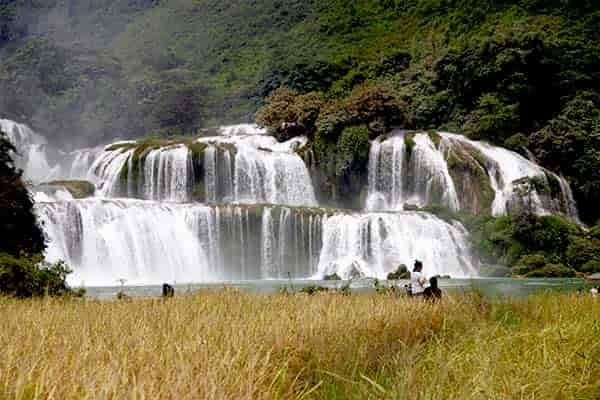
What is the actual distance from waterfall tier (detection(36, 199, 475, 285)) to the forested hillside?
10162mm

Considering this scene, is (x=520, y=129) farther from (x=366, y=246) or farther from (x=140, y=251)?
(x=140, y=251)

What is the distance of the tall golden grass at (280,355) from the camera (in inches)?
98.0

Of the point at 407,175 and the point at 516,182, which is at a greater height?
the point at 407,175

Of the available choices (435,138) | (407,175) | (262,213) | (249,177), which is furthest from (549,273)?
(249,177)

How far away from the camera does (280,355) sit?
3.59m

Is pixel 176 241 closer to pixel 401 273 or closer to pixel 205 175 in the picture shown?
pixel 205 175

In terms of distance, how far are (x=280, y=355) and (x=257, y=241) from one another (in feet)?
82.9

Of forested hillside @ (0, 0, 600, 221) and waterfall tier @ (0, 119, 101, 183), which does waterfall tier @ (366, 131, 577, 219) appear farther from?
waterfall tier @ (0, 119, 101, 183)

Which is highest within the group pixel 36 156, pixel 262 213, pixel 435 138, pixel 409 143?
pixel 36 156

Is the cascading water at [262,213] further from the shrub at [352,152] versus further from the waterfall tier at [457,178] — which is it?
the shrub at [352,152]

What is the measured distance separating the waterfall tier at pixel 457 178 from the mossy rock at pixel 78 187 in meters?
16.0

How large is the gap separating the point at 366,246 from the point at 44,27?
75.2m

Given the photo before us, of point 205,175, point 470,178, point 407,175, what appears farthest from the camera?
point 407,175

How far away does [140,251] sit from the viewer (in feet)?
87.2
